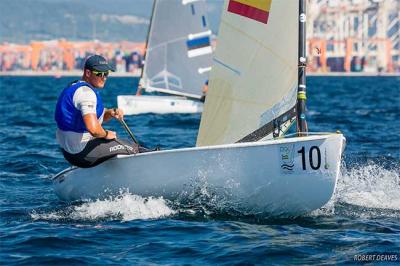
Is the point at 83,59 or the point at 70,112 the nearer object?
the point at 70,112

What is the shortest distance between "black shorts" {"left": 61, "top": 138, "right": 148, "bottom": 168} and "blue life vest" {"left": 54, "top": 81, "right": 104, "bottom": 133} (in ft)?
0.60

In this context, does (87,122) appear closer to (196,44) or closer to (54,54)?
(196,44)

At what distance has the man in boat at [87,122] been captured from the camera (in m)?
8.27

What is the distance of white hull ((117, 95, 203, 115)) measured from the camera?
78.5ft

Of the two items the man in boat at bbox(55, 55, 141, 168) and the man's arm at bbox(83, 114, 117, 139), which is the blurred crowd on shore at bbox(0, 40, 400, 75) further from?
the man's arm at bbox(83, 114, 117, 139)

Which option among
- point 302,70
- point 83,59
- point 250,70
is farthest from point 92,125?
point 83,59

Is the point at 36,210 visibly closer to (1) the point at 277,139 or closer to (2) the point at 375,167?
(1) the point at 277,139

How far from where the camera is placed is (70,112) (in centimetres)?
844

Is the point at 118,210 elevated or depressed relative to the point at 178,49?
depressed

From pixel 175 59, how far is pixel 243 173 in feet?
53.5

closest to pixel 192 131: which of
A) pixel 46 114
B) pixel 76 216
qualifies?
pixel 46 114

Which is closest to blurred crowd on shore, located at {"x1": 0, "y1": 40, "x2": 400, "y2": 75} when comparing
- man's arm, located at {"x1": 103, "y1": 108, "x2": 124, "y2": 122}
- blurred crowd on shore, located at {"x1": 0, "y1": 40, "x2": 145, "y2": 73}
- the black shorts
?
blurred crowd on shore, located at {"x1": 0, "y1": 40, "x2": 145, "y2": 73}

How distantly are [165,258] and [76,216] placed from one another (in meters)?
1.82

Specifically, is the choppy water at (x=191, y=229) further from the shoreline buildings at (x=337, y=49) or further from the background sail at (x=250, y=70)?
the shoreline buildings at (x=337, y=49)
